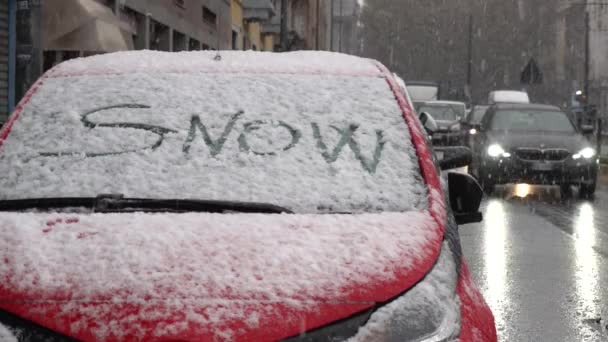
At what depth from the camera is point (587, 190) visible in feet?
60.3

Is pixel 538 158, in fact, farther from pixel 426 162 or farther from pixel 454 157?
pixel 426 162

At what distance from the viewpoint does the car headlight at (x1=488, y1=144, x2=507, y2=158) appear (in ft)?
60.3

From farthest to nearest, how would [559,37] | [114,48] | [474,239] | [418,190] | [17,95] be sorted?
[559,37] < [114,48] < [17,95] < [474,239] < [418,190]

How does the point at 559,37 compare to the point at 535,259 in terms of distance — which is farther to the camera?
the point at 559,37

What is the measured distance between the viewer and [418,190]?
3.49 meters

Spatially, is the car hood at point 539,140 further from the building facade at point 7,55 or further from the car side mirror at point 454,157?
the car side mirror at point 454,157

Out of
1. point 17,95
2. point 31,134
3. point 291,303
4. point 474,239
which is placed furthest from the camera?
point 17,95

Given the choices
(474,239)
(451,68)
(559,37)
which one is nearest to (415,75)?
(451,68)

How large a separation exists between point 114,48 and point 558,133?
7.86 m

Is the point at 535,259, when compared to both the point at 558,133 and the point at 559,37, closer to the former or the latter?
the point at 558,133

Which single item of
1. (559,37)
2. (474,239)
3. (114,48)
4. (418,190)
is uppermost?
(559,37)

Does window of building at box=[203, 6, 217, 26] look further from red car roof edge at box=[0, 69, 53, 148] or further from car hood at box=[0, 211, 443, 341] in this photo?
car hood at box=[0, 211, 443, 341]

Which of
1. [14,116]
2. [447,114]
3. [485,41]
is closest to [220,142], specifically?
[14,116]

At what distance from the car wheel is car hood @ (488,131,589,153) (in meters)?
0.62
